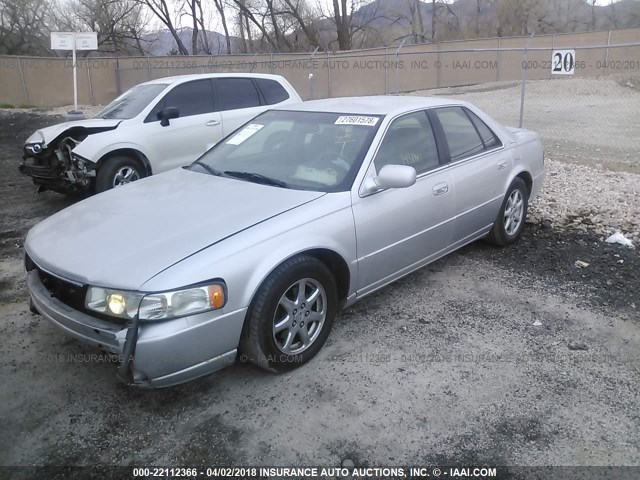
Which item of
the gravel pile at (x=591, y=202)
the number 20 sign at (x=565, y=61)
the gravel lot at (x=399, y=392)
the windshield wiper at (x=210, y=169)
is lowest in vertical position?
the gravel lot at (x=399, y=392)

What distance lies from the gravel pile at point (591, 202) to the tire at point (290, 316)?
3.62 m

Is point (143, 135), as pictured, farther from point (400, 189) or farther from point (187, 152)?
point (400, 189)

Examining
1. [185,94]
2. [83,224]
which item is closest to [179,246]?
[83,224]

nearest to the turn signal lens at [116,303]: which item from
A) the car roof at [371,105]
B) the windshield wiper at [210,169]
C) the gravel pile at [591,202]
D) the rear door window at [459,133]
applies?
the windshield wiper at [210,169]

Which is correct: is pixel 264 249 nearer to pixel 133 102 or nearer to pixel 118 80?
pixel 133 102

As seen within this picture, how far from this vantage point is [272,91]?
26.4ft

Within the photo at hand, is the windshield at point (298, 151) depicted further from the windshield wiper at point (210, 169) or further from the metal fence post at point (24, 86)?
the metal fence post at point (24, 86)

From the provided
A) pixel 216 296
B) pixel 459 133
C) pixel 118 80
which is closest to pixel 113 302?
pixel 216 296

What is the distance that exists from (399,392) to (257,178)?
174cm

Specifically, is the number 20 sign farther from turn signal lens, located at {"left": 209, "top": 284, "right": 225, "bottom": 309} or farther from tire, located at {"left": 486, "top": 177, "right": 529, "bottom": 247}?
turn signal lens, located at {"left": 209, "top": 284, "right": 225, "bottom": 309}

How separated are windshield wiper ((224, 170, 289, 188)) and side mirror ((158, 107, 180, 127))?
3.17 meters

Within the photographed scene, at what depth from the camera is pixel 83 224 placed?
331 centimetres

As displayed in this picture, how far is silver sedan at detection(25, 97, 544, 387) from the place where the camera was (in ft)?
8.79

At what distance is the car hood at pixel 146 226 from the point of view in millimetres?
2779
